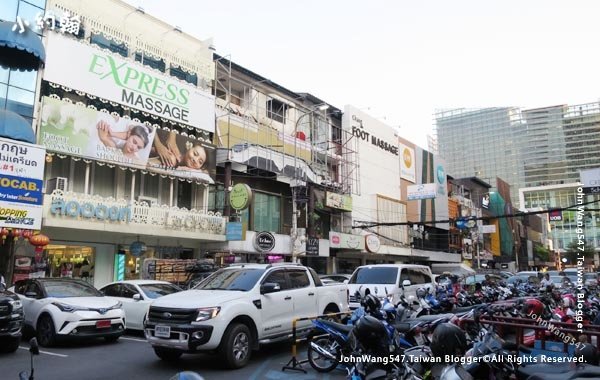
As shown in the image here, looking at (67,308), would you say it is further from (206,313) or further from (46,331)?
(206,313)

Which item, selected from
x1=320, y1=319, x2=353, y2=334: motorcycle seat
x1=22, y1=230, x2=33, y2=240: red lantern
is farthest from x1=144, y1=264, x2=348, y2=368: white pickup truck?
x1=22, y1=230, x2=33, y2=240: red lantern

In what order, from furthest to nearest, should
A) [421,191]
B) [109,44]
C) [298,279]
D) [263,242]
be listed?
[421,191] → [263,242] → [109,44] → [298,279]

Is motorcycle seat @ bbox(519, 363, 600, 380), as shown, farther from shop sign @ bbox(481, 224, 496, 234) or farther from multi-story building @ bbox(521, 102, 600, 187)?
shop sign @ bbox(481, 224, 496, 234)

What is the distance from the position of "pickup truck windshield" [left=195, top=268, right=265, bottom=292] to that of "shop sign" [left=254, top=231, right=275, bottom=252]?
15789mm

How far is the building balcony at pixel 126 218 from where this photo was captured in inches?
730

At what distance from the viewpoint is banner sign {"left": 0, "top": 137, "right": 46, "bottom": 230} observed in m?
16.5

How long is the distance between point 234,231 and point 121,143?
693 cm

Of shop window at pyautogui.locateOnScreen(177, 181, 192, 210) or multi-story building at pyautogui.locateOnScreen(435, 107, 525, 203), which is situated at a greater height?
multi-story building at pyautogui.locateOnScreen(435, 107, 525, 203)

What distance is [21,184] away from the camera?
1694 centimetres

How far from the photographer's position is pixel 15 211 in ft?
55.4

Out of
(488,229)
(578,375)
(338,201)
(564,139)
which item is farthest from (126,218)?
(488,229)

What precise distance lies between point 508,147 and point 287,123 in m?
60.0

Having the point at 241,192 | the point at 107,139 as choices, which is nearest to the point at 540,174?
the point at 241,192

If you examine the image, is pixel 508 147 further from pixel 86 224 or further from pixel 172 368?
pixel 172 368
